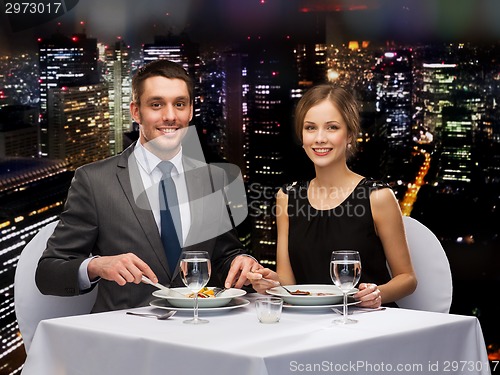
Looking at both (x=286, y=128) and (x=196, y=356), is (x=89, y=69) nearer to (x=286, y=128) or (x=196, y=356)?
(x=286, y=128)

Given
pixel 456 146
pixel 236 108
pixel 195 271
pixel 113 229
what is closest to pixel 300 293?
pixel 195 271

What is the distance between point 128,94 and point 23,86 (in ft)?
2.01

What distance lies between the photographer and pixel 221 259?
293cm

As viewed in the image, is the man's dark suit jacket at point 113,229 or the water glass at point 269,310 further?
the man's dark suit jacket at point 113,229

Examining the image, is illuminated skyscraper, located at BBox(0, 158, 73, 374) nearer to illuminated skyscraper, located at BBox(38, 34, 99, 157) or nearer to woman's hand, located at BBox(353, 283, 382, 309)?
illuminated skyscraper, located at BBox(38, 34, 99, 157)

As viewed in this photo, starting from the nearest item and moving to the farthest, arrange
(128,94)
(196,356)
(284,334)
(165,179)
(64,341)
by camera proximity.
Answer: (196,356), (284,334), (64,341), (165,179), (128,94)

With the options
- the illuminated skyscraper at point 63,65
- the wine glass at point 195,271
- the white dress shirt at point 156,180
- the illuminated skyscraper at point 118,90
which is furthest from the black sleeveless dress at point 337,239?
the illuminated skyscraper at point 63,65

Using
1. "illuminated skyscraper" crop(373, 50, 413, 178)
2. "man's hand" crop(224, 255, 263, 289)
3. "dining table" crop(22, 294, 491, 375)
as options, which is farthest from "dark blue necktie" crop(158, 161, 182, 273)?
"illuminated skyscraper" crop(373, 50, 413, 178)

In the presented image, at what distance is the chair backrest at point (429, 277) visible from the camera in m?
2.85

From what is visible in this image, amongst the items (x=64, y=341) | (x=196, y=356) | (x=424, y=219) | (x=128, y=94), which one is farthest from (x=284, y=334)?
(x=128, y=94)

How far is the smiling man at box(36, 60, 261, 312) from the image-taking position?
2646mm

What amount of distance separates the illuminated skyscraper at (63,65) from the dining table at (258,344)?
2779 mm

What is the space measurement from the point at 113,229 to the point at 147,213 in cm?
13

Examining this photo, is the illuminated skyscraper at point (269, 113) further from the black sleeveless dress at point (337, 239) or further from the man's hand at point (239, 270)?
the man's hand at point (239, 270)
